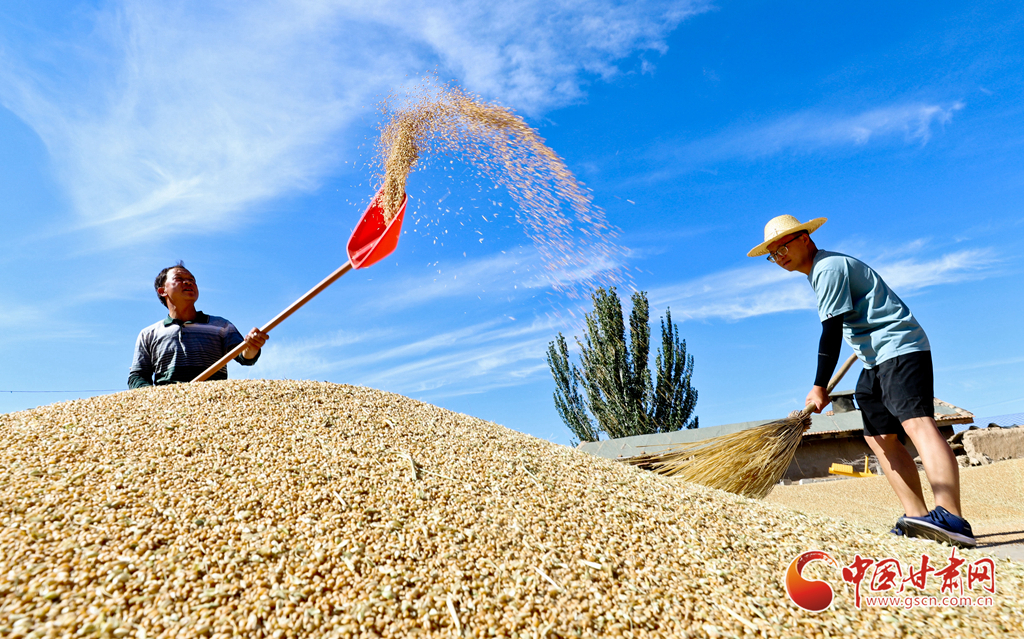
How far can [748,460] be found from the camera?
9.48 feet

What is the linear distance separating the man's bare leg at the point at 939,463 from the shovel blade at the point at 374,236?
8.37 ft

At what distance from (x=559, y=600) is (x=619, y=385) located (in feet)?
32.1

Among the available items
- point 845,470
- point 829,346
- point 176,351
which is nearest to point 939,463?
point 829,346

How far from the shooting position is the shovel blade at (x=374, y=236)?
123 inches

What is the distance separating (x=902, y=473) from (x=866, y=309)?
2.39ft

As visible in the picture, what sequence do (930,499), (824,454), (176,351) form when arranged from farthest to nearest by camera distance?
(824,454) → (930,499) → (176,351)

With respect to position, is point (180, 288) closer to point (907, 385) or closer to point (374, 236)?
point (374, 236)

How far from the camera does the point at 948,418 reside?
5691 millimetres

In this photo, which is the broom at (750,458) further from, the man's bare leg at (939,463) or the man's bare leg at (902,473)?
the man's bare leg at (939,463)

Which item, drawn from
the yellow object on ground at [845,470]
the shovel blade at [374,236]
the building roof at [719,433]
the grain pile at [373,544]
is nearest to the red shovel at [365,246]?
the shovel blade at [374,236]

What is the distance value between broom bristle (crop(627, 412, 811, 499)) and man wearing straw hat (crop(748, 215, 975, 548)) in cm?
Result: 41

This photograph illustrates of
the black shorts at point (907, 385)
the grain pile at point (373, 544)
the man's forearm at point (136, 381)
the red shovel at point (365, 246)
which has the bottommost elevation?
the grain pile at point (373, 544)

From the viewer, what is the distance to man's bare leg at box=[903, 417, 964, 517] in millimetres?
2166

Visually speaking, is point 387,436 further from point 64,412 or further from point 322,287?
point 64,412
